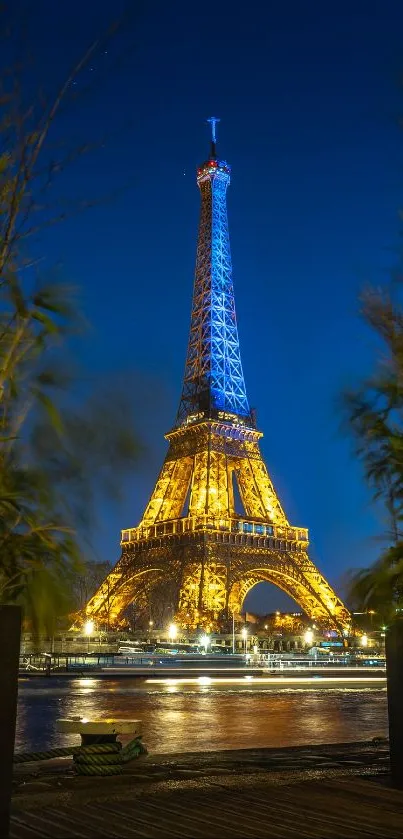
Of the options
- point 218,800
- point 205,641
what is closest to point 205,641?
point 205,641

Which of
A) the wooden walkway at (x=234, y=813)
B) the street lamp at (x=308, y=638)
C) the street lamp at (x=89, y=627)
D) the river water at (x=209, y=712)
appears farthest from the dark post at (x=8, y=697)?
the street lamp at (x=308, y=638)

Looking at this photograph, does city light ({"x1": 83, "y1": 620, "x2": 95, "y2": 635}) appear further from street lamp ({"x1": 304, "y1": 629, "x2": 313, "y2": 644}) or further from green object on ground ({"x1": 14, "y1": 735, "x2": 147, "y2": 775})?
green object on ground ({"x1": 14, "y1": 735, "x2": 147, "y2": 775})

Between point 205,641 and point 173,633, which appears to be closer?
point 205,641

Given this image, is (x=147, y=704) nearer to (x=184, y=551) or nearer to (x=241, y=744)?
(x=241, y=744)

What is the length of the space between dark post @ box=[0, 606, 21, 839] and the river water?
5.63m

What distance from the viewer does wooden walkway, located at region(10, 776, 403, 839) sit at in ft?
17.5

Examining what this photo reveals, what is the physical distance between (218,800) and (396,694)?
6.10 feet

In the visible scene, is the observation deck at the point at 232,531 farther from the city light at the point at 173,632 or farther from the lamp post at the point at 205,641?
the lamp post at the point at 205,641

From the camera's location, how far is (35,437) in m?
5.82

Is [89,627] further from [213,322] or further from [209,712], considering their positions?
[209,712]

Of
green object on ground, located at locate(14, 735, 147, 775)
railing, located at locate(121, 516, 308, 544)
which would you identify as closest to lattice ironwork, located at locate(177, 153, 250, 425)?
railing, located at locate(121, 516, 308, 544)

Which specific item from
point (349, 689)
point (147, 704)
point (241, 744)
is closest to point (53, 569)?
point (241, 744)

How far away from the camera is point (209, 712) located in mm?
16203

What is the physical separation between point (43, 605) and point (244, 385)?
65227mm
